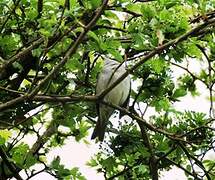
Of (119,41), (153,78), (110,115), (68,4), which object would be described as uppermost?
(110,115)

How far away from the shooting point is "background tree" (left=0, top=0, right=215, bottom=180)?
207 centimetres

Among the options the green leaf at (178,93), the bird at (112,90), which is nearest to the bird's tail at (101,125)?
the bird at (112,90)

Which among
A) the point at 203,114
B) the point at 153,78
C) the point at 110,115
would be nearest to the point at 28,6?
the point at 153,78

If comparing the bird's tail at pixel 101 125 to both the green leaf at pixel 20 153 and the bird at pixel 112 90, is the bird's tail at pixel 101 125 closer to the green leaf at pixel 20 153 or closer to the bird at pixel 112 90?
the bird at pixel 112 90

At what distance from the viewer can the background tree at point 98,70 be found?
6.80 feet

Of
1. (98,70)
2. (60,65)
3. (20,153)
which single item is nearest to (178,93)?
(98,70)

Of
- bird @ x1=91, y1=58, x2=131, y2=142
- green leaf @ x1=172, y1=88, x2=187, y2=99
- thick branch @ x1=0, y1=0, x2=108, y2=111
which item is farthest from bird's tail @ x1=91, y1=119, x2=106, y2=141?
thick branch @ x1=0, y1=0, x2=108, y2=111

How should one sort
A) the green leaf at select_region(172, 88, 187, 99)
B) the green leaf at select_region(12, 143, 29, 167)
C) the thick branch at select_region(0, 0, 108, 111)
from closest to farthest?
the thick branch at select_region(0, 0, 108, 111) < the green leaf at select_region(12, 143, 29, 167) < the green leaf at select_region(172, 88, 187, 99)

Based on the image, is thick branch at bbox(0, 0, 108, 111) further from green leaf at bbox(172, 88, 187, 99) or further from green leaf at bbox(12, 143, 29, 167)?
green leaf at bbox(172, 88, 187, 99)

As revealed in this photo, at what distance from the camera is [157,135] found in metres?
3.02

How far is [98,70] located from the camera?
9.21 feet

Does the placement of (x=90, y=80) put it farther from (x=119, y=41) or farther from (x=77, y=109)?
(x=119, y=41)

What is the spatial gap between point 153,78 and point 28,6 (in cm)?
79

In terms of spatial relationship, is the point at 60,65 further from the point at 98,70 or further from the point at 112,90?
the point at 112,90
